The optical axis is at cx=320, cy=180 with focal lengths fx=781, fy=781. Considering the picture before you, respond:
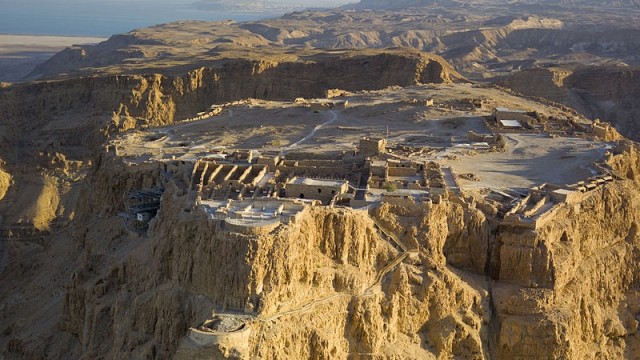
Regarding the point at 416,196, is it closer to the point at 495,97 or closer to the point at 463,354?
the point at 463,354

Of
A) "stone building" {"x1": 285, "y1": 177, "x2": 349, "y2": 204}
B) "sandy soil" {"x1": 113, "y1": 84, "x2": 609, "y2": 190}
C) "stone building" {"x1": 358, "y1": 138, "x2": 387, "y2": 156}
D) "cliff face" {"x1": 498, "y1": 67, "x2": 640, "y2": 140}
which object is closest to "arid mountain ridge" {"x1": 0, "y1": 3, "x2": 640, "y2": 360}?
"sandy soil" {"x1": 113, "y1": 84, "x2": 609, "y2": 190}

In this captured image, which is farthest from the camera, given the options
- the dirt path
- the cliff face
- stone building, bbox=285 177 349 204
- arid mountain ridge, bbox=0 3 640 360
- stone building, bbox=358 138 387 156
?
the cliff face

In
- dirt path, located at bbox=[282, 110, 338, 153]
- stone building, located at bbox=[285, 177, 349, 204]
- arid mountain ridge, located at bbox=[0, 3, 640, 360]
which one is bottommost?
arid mountain ridge, located at bbox=[0, 3, 640, 360]

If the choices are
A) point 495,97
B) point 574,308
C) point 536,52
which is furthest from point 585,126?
point 536,52

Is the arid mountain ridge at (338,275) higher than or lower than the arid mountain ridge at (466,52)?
lower

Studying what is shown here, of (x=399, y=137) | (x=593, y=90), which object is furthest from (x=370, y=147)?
(x=593, y=90)

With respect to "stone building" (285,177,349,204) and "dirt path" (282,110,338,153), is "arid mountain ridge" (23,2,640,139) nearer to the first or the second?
"dirt path" (282,110,338,153)

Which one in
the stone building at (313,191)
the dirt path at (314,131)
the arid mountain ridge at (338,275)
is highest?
the stone building at (313,191)

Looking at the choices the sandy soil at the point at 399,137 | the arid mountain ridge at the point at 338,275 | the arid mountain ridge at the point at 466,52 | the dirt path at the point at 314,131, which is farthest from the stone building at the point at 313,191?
the arid mountain ridge at the point at 466,52

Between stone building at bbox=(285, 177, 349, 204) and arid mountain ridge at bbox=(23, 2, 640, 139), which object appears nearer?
stone building at bbox=(285, 177, 349, 204)

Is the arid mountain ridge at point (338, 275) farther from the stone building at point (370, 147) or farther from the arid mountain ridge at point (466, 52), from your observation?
the arid mountain ridge at point (466, 52)

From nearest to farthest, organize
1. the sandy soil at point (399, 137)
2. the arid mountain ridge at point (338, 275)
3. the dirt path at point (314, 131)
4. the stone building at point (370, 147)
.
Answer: the arid mountain ridge at point (338, 275), the stone building at point (370, 147), the sandy soil at point (399, 137), the dirt path at point (314, 131)
